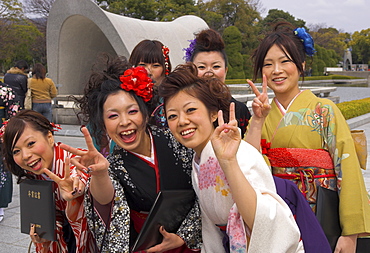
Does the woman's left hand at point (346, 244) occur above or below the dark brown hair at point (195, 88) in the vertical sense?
below

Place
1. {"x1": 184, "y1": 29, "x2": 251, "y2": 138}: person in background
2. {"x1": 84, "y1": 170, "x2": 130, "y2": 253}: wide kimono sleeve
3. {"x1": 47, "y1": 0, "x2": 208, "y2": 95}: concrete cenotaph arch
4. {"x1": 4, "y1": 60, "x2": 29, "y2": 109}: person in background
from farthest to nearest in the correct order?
1. {"x1": 47, "y1": 0, "x2": 208, "y2": 95}: concrete cenotaph arch
2. {"x1": 4, "y1": 60, "x2": 29, "y2": 109}: person in background
3. {"x1": 184, "y1": 29, "x2": 251, "y2": 138}: person in background
4. {"x1": 84, "y1": 170, "x2": 130, "y2": 253}: wide kimono sleeve

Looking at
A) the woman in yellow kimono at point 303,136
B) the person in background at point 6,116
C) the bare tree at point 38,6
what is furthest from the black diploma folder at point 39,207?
the bare tree at point 38,6

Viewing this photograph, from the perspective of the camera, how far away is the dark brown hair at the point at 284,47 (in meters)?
2.23

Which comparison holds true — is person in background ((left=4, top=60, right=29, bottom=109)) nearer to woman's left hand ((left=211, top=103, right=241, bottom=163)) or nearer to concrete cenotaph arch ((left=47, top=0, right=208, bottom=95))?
concrete cenotaph arch ((left=47, top=0, right=208, bottom=95))

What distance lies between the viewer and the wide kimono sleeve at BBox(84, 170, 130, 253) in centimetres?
175

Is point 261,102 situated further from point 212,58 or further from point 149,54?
point 149,54

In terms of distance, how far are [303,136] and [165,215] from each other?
0.91 m

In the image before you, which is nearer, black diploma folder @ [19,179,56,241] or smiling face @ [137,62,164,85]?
black diploma folder @ [19,179,56,241]

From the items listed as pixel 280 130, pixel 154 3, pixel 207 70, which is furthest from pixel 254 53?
pixel 154 3

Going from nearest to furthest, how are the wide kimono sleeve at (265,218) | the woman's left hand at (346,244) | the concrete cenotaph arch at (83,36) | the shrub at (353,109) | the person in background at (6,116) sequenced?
1. the wide kimono sleeve at (265,218)
2. the woman's left hand at (346,244)
3. the person in background at (6,116)
4. the shrub at (353,109)
5. the concrete cenotaph arch at (83,36)

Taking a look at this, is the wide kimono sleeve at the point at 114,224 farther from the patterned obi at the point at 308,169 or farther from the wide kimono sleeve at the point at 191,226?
the patterned obi at the point at 308,169

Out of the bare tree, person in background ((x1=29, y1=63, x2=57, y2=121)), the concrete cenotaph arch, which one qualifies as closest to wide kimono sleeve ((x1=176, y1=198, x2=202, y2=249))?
person in background ((x1=29, y1=63, x2=57, y2=121))

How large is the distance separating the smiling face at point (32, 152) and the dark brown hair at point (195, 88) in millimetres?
828

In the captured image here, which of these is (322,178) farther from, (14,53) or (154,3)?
(14,53)
